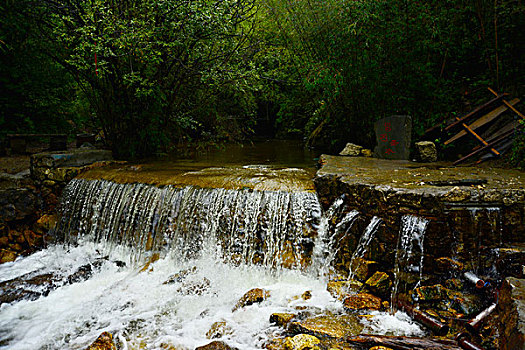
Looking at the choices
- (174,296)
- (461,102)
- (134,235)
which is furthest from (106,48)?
(461,102)

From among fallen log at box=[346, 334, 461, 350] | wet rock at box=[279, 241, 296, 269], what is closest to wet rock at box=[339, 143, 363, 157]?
wet rock at box=[279, 241, 296, 269]

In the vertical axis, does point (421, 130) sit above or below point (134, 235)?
above

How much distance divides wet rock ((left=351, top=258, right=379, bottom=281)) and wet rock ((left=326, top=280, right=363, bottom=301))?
10cm

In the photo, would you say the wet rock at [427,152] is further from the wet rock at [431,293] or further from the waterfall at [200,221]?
the wet rock at [431,293]

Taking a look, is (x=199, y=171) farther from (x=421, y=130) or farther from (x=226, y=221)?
(x=421, y=130)

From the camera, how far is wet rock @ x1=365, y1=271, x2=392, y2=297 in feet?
12.3

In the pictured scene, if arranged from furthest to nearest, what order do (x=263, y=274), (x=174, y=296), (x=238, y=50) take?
(x=238, y=50) < (x=263, y=274) < (x=174, y=296)

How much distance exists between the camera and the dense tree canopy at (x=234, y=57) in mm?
6852

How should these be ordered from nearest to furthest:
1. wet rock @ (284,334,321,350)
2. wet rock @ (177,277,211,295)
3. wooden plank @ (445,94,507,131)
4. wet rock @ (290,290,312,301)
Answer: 1. wet rock @ (284,334,321,350)
2. wet rock @ (290,290,312,301)
3. wet rock @ (177,277,211,295)
4. wooden plank @ (445,94,507,131)

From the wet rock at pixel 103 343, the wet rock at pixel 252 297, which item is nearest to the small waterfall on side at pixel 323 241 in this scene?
the wet rock at pixel 252 297

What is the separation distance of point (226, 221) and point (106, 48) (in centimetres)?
475

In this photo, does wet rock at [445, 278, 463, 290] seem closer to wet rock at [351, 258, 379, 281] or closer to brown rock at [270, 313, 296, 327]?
wet rock at [351, 258, 379, 281]

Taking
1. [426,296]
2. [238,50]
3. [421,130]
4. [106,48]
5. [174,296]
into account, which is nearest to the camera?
[426,296]

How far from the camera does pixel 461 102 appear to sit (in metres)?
7.58
